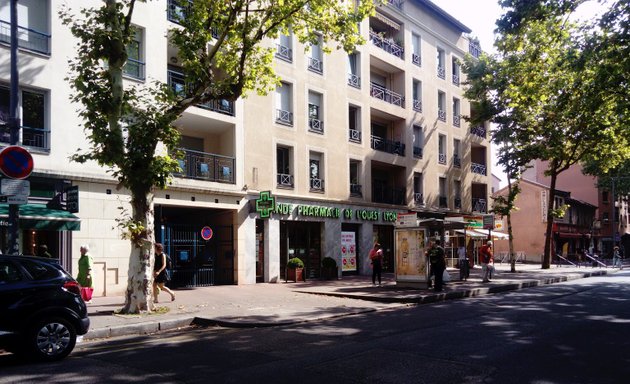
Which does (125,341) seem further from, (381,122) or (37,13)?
(381,122)

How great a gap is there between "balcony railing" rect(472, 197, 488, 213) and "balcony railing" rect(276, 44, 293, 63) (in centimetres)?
2074

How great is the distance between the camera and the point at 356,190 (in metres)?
28.1

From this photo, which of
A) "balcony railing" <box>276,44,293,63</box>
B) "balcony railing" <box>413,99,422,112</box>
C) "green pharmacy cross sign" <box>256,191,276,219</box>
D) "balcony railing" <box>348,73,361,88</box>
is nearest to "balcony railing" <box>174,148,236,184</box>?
"green pharmacy cross sign" <box>256,191,276,219</box>

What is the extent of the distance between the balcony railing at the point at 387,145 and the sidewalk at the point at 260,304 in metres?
10.5

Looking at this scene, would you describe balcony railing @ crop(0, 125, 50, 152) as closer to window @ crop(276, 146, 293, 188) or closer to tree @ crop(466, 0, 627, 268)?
window @ crop(276, 146, 293, 188)

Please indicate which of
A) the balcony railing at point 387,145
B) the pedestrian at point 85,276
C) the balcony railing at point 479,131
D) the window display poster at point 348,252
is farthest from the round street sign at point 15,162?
the balcony railing at point 479,131

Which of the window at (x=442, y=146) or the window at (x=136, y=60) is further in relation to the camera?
the window at (x=442, y=146)

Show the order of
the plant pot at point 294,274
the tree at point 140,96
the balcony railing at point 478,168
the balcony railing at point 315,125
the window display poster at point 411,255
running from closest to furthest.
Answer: the tree at point 140,96 < the window display poster at point 411,255 < the plant pot at point 294,274 < the balcony railing at point 315,125 < the balcony railing at point 478,168

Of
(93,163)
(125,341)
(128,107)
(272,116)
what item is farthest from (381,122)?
(125,341)

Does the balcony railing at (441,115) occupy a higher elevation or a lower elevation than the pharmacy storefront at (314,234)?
higher

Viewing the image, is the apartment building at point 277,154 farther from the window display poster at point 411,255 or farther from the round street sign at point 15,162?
the round street sign at point 15,162

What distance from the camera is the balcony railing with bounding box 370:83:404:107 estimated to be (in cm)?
2995

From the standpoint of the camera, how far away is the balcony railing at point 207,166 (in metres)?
20.1

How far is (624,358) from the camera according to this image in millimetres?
7777
